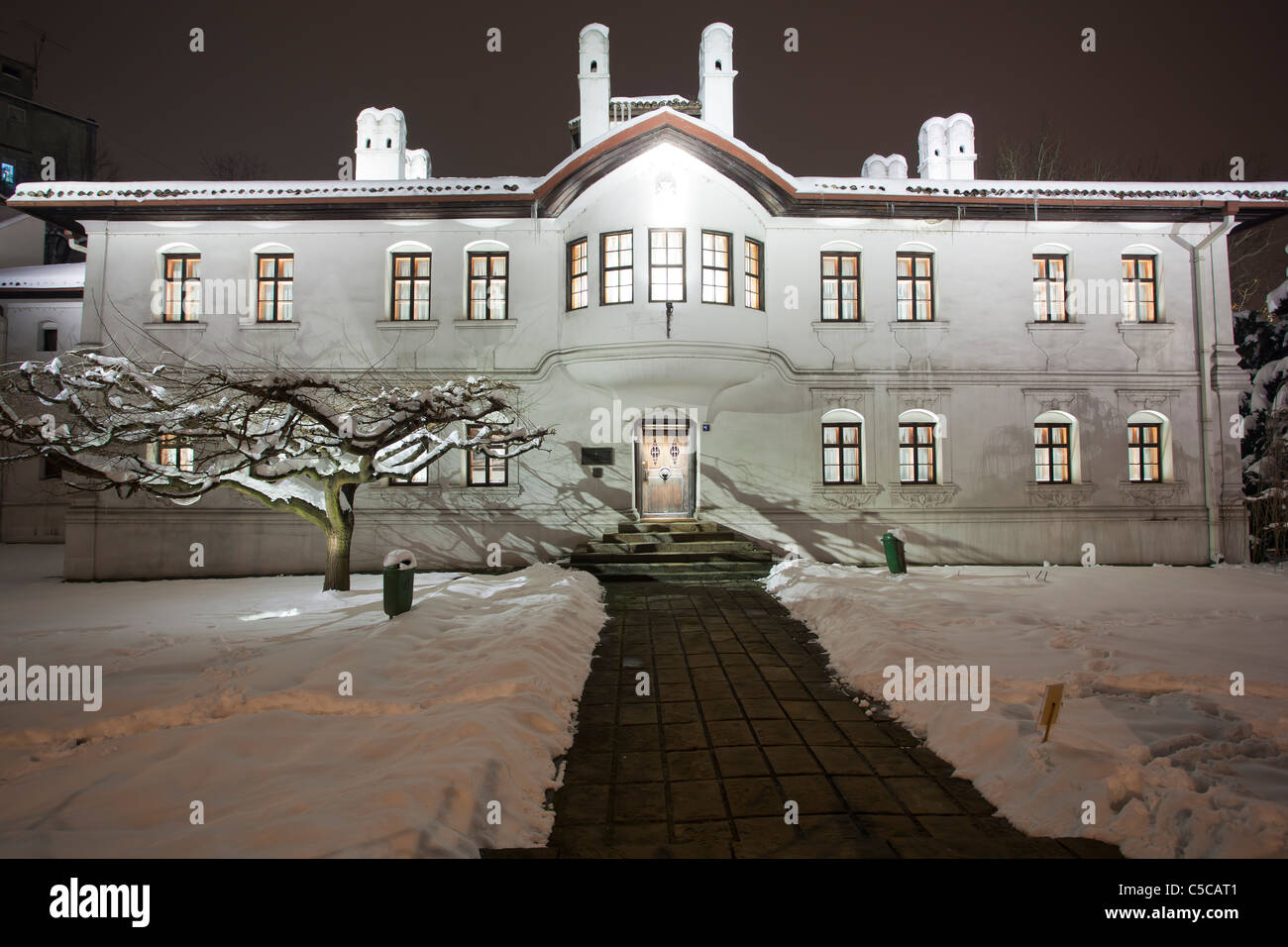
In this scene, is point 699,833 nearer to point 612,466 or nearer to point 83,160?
point 612,466

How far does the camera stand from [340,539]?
1262cm

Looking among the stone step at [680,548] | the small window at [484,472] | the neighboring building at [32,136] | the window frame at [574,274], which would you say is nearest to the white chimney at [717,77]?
the window frame at [574,274]

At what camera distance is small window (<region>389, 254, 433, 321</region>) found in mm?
16891

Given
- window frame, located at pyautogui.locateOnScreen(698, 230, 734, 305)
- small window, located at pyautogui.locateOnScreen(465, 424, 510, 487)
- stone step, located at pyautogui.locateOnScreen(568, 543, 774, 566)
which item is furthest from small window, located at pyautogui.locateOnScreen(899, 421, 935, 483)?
small window, located at pyautogui.locateOnScreen(465, 424, 510, 487)

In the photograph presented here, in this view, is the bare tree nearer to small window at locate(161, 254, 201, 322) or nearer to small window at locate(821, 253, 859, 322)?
small window at locate(161, 254, 201, 322)

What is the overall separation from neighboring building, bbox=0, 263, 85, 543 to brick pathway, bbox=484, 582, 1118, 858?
24014 mm

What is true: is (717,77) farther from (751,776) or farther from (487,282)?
(751,776)

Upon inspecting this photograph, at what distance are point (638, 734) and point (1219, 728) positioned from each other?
15.4ft

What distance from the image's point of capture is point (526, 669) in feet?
23.3

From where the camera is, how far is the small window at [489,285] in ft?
55.1

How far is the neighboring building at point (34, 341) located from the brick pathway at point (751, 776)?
78.8 feet

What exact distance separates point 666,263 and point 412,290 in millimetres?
6339

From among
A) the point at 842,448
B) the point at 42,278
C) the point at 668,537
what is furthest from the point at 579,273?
the point at 42,278

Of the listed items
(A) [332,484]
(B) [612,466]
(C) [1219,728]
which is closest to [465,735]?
(C) [1219,728]
